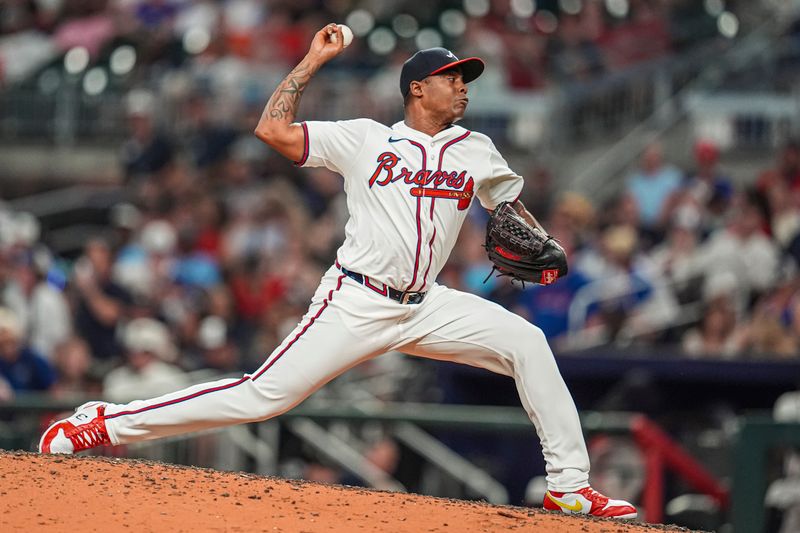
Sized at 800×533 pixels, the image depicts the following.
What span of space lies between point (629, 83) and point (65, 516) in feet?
31.5

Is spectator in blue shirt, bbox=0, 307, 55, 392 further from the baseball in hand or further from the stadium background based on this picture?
the baseball in hand

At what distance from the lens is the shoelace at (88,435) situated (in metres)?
5.76

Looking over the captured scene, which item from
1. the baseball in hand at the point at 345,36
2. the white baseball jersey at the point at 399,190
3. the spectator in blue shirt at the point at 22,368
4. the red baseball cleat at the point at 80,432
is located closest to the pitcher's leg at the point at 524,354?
the white baseball jersey at the point at 399,190

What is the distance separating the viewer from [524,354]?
5.61 meters

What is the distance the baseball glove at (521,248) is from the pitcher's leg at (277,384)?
2.10 ft

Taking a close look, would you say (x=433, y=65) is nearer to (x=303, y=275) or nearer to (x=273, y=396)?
(x=273, y=396)

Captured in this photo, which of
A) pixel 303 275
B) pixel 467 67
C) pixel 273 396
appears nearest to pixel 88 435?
pixel 273 396

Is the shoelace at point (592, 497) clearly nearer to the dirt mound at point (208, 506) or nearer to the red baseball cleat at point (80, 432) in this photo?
the dirt mound at point (208, 506)

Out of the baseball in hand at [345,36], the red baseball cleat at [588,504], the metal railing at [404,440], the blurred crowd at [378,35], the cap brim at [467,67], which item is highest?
the blurred crowd at [378,35]

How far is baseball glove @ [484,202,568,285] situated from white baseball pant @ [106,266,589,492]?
22 cm

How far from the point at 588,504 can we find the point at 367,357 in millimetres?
1078

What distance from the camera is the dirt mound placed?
530cm

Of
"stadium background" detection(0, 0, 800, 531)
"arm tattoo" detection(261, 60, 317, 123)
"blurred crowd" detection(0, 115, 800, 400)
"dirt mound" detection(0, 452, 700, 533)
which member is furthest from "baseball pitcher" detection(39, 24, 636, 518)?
"blurred crowd" detection(0, 115, 800, 400)

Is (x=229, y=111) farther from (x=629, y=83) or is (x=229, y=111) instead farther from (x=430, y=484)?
(x=430, y=484)
